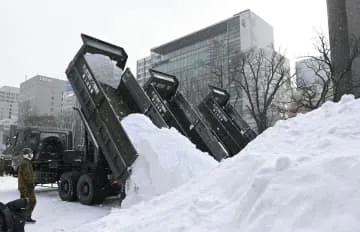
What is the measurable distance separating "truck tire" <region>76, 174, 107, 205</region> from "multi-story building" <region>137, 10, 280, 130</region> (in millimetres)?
20388

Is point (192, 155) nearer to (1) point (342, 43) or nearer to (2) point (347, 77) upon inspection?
(2) point (347, 77)

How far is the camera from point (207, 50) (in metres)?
44.4

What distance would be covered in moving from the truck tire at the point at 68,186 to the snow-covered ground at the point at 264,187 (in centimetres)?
142

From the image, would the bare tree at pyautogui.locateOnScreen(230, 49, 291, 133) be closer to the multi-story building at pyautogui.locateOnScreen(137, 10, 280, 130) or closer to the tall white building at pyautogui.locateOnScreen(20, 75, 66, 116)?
the multi-story building at pyautogui.locateOnScreen(137, 10, 280, 130)

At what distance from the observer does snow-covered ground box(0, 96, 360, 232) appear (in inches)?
134

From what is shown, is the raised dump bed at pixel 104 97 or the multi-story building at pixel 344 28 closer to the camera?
the raised dump bed at pixel 104 97

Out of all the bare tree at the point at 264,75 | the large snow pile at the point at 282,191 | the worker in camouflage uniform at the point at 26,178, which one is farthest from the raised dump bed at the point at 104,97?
the bare tree at the point at 264,75

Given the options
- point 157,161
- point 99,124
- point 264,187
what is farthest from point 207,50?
point 264,187

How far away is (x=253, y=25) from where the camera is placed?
51.0m

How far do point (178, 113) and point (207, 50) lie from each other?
1334 inches

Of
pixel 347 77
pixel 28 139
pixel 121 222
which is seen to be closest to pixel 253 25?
pixel 347 77

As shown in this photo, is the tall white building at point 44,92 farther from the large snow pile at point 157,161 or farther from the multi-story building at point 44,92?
the large snow pile at point 157,161

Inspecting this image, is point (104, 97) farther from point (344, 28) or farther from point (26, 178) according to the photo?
point (344, 28)

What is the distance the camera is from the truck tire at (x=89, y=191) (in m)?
9.23
